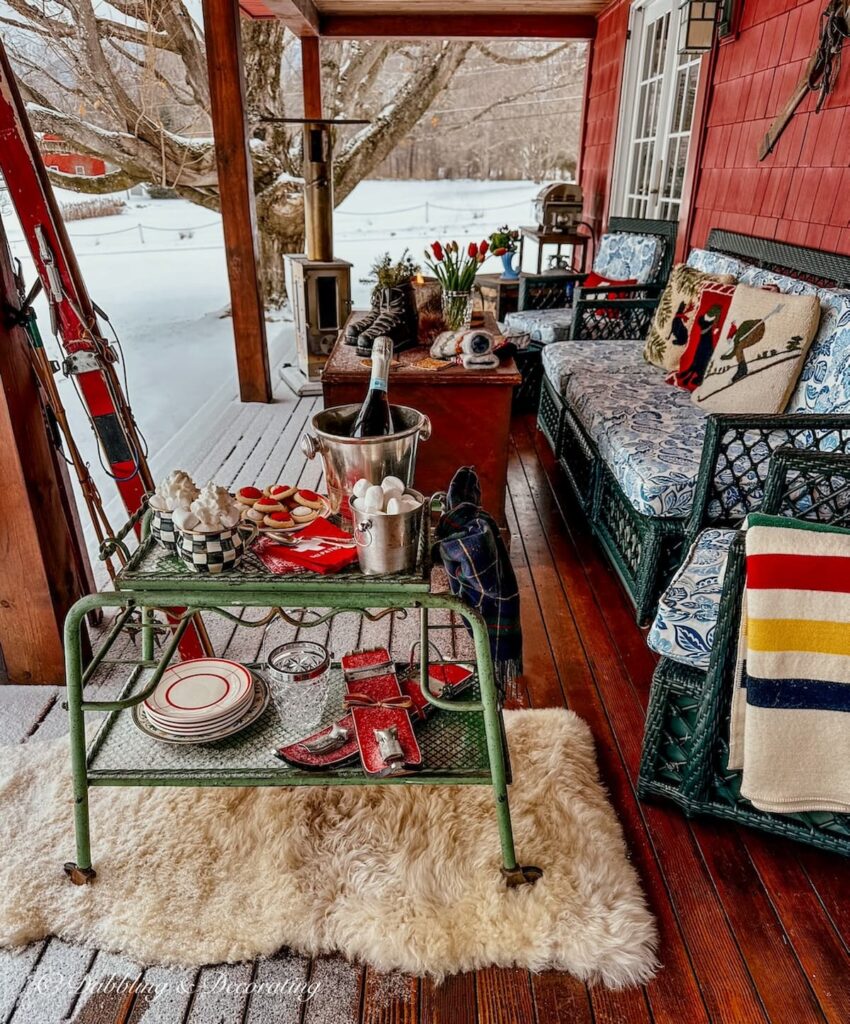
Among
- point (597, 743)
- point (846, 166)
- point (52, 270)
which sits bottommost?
point (597, 743)

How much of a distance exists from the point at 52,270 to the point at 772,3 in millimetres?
3133

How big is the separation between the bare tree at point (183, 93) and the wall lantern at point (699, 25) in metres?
2.30

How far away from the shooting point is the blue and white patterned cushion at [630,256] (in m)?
4.16

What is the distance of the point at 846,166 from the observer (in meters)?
2.50

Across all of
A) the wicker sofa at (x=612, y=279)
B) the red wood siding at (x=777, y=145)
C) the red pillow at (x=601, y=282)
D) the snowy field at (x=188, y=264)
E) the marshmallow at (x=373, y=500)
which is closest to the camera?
the marshmallow at (x=373, y=500)

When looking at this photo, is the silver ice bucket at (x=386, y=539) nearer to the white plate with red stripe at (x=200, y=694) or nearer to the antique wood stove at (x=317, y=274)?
the white plate with red stripe at (x=200, y=694)

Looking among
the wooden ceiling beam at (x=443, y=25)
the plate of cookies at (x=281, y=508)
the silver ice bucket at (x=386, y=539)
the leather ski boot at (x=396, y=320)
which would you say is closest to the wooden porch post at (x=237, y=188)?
the leather ski boot at (x=396, y=320)

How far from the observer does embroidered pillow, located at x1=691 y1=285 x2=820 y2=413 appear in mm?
2322

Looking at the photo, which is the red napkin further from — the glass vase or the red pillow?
the red pillow

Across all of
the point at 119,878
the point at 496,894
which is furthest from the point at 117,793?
the point at 496,894

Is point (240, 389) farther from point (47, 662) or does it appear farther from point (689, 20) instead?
point (689, 20)

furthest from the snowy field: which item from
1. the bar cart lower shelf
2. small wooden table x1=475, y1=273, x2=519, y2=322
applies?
the bar cart lower shelf

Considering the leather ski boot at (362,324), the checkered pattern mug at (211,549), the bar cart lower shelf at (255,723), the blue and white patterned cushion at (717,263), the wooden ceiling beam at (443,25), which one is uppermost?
the wooden ceiling beam at (443,25)

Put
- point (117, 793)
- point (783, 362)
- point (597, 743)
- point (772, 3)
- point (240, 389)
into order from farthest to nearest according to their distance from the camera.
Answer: point (240, 389)
point (772, 3)
point (783, 362)
point (597, 743)
point (117, 793)
